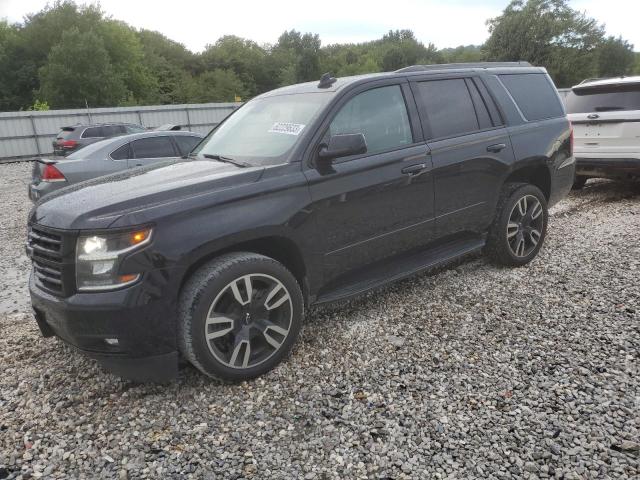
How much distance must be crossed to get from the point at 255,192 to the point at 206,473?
5.11 ft

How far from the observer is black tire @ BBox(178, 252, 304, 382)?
2713mm

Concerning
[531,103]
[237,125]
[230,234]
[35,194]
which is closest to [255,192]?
[230,234]

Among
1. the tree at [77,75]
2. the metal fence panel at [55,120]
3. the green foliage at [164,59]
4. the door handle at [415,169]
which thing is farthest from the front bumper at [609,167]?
the tree at [77,75]

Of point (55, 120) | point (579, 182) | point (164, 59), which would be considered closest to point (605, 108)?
point (579, 182)

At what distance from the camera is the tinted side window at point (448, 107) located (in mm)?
3895

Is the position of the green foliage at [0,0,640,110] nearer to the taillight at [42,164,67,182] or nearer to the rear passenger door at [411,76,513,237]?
the taillight at [42,164,67,182]

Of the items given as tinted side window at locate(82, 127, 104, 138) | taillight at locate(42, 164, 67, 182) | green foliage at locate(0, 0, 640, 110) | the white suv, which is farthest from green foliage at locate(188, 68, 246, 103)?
the white suv

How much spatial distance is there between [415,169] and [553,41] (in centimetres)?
6236

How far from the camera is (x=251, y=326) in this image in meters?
2.97

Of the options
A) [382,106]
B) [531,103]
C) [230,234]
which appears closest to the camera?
[230,234]

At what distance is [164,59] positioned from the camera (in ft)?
→ 217

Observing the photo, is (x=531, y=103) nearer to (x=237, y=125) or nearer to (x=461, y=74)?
(x=461, y=74)

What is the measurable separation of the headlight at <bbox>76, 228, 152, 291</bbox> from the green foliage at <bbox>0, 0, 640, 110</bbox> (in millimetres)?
38280

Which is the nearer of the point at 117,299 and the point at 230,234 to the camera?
the point at 117,299
